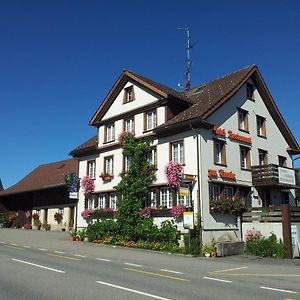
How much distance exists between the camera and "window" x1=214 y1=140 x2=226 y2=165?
82.0ft

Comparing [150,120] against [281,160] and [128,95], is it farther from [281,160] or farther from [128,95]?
[281,160]

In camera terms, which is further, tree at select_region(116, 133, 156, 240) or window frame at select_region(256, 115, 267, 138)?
window frame at select_region(256, 115, 267, 138)

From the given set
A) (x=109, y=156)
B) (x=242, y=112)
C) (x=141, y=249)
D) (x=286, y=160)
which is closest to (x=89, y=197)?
(x=109, y=156)

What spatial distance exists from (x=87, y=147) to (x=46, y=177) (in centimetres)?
1526

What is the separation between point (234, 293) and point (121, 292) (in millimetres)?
2715

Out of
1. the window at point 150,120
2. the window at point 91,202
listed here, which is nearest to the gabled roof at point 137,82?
the window at point 150,120

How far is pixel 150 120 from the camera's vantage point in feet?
91.6

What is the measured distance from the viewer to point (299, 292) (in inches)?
409

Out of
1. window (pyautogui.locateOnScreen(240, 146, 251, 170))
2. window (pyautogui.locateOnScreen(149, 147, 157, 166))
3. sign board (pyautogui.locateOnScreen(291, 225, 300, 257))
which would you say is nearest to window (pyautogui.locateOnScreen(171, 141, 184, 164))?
window (pyautogui.locateOnScreen(149, 147, 157, 166))

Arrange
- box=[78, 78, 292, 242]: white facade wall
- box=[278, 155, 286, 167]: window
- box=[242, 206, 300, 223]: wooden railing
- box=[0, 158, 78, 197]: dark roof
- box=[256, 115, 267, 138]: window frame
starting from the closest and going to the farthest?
box=[242, 206, 300, 223]: wooden railing < box=[78, 78, 292, 242]: white facade wall < box=[256, 115, 267, 138]: window frame < box=[278, 155, 286, 167]: window < box=[0, 158, 78, 197]: dark roof

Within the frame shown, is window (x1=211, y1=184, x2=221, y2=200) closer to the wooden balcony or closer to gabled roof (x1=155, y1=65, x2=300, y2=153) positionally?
the wooden balcony

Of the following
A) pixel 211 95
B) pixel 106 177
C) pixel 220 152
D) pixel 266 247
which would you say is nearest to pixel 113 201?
pixel 106 177

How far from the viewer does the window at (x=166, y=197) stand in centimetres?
2502

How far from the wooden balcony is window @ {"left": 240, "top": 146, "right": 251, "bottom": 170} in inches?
16.2
